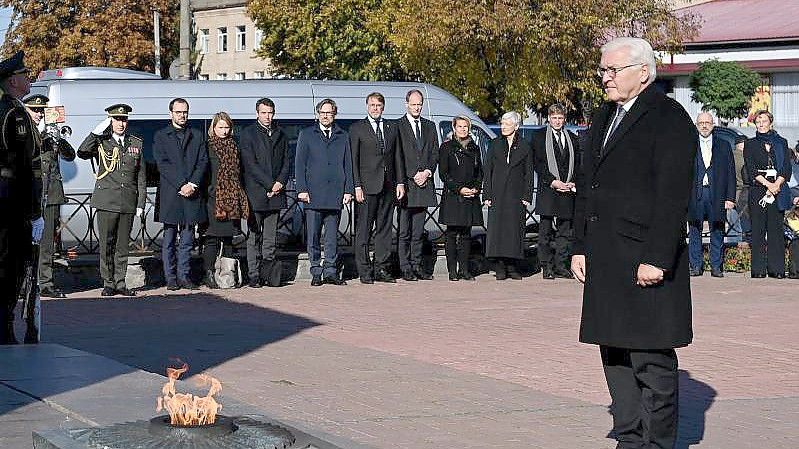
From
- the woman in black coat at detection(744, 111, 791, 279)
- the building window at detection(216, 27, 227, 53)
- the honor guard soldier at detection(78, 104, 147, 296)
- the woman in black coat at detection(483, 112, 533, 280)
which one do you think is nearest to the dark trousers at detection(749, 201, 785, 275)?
the woman in black coat at detection(744, 111, 791, 279)

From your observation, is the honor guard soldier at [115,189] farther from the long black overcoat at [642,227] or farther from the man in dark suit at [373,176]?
the long black overcoat at [642,227]

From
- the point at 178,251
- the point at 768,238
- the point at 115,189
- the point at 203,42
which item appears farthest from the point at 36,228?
the point at 203,42

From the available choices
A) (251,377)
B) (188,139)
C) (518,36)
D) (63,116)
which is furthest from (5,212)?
(518,36)

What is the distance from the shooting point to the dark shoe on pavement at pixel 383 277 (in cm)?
1833

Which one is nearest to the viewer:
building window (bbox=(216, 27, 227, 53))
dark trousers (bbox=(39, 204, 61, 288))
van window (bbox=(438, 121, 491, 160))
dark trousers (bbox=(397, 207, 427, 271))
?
dark trousers (bbox=(39, 204, 61, 288))

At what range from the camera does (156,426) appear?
615 centimetres

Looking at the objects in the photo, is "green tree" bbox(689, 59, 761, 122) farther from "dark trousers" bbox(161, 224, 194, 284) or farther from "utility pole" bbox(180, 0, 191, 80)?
"dark trousers" bbox(161, 224, 194, 284)

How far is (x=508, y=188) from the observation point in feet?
60.5

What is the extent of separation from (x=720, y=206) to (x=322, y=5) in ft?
146

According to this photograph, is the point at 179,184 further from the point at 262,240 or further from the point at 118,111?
the point at 262,240

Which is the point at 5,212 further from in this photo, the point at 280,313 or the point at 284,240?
the point at 284,240

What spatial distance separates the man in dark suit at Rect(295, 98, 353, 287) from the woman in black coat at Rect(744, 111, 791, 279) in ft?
17.1

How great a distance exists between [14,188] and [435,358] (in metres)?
3.44

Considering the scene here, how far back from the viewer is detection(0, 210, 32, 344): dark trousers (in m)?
10.2
